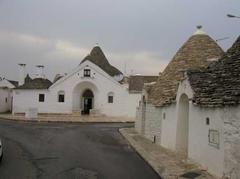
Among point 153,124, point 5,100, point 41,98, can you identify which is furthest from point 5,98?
point 153,124

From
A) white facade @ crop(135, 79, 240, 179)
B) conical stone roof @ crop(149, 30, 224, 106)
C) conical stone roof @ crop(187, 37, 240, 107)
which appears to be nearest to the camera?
white facade @ crop(135, 79, 240, 179)

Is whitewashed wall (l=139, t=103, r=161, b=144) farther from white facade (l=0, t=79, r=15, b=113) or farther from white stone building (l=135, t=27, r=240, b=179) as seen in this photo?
white facade (l=0, t=79, r=15, b=113)

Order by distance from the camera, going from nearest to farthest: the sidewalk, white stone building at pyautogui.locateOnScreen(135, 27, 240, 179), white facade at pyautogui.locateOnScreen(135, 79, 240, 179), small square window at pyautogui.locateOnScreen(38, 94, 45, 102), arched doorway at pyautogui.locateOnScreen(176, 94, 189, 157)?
white facade at pyautogui.locateOnScreen(135, 79, 240, 179)
white stone building at pyautogui.locateOnScreen(135, 27, 240, 179)
the sidewalk
arched doorway at pyautogui.locateOnScreen(176, 94, 189, 157)
small square window at pyautogui.locateOnScreen(38, 94, 45, 102)

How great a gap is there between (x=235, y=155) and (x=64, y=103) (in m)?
35.6

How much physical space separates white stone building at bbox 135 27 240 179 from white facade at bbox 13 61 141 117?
22829 mm

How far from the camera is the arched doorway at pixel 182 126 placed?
15227 mm

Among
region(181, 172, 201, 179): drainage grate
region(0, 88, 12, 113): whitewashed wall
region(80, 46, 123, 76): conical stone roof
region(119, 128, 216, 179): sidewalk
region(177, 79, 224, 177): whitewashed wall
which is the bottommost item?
region(181, 172, 201, 179): drainage grate

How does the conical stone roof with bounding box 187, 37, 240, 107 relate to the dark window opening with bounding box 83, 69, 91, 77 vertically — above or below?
below

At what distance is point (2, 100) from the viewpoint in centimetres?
4922

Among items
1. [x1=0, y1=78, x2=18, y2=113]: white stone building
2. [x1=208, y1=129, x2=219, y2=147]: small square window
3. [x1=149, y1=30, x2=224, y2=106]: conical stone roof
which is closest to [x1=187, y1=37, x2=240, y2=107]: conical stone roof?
[x1=208, y1=129, x2=219, y2=147]: small square window

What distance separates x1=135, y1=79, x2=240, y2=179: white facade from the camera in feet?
31.5

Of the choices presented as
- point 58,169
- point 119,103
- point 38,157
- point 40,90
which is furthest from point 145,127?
point 40,90

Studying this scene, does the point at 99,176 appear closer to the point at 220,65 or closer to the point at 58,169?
the point at 58,169

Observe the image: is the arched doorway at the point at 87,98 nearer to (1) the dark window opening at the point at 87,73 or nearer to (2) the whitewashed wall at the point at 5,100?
(1) the dark window opening at the point at 87,73
